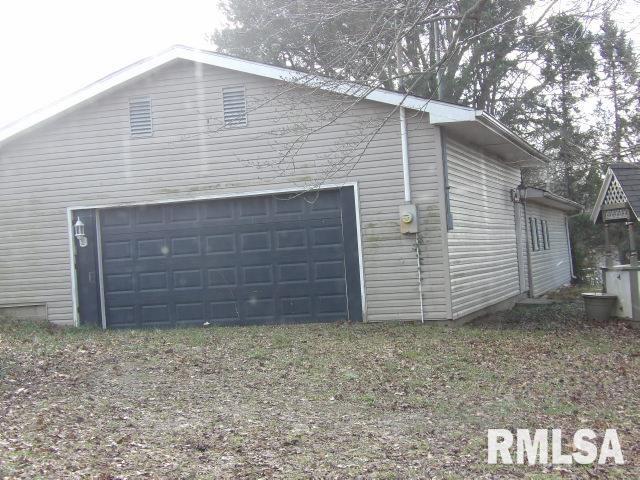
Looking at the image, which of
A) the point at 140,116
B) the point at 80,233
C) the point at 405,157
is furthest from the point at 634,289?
the point at 80,233

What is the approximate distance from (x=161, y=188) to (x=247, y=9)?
10.9 metres

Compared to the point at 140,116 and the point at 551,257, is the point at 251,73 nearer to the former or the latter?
the point at 140,116

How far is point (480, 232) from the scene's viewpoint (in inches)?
535

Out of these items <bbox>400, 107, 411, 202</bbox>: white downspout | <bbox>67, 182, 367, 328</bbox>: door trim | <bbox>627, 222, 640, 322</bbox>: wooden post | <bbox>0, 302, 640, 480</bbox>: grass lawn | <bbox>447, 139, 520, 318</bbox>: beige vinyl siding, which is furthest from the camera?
<bbox>627, 222, 640, 322</bbox>: wooden post

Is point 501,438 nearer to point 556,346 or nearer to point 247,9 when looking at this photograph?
point 556,346

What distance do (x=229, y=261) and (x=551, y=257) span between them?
44.5 feet

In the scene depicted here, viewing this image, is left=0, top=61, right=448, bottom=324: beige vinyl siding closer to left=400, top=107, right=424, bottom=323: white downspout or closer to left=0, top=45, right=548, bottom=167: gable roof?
left=400, top=107, right=424, bottom=323: white downspout

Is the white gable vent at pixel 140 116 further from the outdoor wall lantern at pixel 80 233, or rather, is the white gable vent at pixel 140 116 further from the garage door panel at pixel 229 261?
the outdoor wall lantern at pixel 80 233

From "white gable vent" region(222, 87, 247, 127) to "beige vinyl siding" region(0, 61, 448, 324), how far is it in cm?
12

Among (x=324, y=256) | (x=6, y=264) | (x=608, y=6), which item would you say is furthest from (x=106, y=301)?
(x=608, y=6)

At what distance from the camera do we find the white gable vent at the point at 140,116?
12.0m

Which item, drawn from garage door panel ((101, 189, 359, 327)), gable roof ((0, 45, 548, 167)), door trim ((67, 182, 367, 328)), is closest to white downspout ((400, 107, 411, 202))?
gable roof ((0, 45, 548, 167))

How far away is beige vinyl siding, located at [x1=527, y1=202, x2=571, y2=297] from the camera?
1896 cm

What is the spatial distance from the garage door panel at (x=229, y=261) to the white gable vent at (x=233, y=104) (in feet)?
4.75
